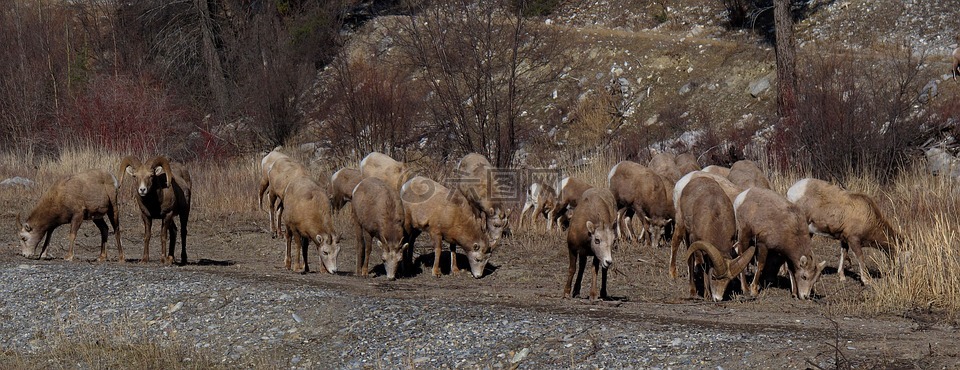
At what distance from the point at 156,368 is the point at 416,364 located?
243 cm

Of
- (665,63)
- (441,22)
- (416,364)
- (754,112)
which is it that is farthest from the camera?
(665,63)

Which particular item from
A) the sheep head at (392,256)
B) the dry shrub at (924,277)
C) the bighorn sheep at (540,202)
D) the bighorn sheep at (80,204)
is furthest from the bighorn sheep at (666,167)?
the bighorn sheep at (80,204)

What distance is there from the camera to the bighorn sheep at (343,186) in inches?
738

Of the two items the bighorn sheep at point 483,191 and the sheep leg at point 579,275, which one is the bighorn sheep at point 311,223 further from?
the sheep leg at point 579,275

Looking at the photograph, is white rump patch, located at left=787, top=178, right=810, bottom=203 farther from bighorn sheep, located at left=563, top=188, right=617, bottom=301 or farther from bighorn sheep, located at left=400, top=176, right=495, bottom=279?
bighorn sheep, located at left=400, top=176, right=495, bottom=279

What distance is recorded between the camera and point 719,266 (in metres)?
12.3

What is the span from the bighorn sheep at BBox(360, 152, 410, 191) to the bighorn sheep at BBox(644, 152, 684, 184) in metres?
4.53

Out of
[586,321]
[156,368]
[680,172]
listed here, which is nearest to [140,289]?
[156,368]

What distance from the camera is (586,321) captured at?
10305 mm

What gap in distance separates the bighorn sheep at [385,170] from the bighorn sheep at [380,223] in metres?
3.61

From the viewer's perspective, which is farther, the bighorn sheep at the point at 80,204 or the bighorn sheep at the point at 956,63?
the bighorn sheep at the point at 956,63

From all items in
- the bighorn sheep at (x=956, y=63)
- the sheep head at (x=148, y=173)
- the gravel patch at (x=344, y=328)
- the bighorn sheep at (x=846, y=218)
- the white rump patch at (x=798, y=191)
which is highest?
the bighorn sheep at (x=956, y=63)

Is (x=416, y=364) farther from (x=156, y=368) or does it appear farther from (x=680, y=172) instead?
(x=680, y=172)

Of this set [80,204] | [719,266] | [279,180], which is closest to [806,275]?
[719,266]
